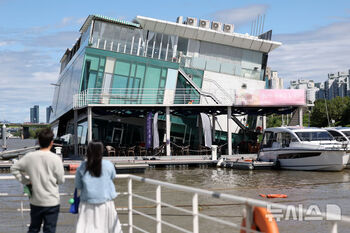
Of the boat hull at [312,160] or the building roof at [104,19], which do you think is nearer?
the boat hull at [312,160]

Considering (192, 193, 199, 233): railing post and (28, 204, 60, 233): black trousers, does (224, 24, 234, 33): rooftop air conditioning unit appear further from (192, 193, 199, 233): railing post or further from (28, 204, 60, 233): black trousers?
(192, 193, 199, 233): railing post

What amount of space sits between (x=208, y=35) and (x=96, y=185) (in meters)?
39.1

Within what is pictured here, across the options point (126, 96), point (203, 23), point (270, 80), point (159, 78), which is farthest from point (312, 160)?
point (270, 80)

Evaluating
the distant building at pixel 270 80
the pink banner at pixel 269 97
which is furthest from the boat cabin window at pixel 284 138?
the distant building at pixel 270 80

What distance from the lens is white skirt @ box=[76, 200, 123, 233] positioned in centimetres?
666

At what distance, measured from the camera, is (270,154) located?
30891mm

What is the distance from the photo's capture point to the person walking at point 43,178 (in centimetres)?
623

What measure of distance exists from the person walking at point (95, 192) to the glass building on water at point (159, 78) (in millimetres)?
27907

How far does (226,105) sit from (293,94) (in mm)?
5116

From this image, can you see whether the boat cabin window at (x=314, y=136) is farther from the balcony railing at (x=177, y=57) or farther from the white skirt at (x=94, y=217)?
the white skirt at (x=94, y=217)

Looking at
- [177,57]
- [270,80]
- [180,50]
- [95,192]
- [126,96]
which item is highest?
[270,80]

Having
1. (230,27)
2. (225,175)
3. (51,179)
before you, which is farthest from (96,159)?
(230,27)

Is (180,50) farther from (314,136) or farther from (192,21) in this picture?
(314,136)

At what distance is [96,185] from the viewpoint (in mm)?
6543
